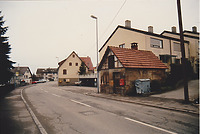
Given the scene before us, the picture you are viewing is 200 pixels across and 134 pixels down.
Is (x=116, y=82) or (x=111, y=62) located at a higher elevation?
(x=111, y=62)

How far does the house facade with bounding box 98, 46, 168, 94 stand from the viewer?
14961 millimetres

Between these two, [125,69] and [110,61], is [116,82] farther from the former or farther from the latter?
[110,61]

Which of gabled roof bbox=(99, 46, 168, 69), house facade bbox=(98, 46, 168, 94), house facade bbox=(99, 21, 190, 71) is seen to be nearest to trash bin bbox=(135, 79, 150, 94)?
house facade bbox=(98, 46, 168, 94)

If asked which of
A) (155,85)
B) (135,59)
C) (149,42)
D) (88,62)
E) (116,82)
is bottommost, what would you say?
(155,85)

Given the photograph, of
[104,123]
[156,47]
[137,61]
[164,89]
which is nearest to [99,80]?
[137,61]

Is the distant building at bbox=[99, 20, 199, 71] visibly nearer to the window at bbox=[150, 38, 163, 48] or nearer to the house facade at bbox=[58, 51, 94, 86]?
the window at bbox=[150, 38, 163, 48]

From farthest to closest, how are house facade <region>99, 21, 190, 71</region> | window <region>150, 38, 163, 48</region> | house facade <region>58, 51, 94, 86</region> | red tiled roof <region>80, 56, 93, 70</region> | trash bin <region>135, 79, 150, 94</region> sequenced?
red tiled roof <region>80, 56, 93, 70</region>, house facade <region>58, 51, 94, 86</region>, window <region>150, 38, 163, 48</region>, house facade <region>99, 21, 190, 71</region>, trash bin <region>135, 79, 150, 94</region>

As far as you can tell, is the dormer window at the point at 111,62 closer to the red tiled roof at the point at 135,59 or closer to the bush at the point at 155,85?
the red tiled roof at the point at 135,59

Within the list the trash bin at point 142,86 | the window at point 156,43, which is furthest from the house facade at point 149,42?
the trash bin at point 142,86

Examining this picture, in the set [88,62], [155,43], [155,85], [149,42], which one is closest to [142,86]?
[155,85]

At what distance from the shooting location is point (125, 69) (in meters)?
14.7

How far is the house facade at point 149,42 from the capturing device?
21.0 meters

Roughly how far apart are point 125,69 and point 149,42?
9204 millimetres

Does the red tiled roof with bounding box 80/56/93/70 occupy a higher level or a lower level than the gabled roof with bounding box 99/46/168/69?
higher
